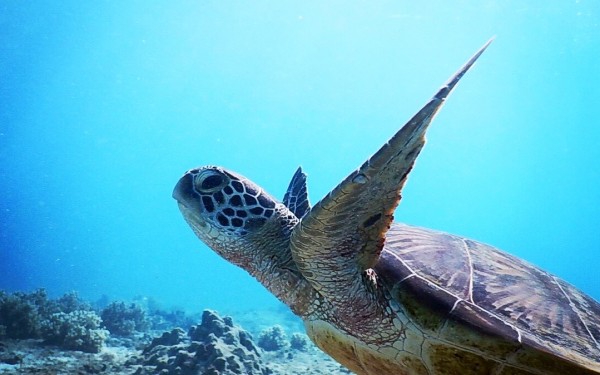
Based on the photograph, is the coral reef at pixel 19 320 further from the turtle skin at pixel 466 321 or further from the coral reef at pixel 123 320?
the turtle skin at pixel 466 321

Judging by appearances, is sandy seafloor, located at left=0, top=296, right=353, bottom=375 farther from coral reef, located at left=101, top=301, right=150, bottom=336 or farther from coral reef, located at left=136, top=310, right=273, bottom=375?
coral reef, located at left=101, top=301, right=150, bottom=336

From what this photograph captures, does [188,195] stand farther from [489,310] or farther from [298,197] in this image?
[489,310]

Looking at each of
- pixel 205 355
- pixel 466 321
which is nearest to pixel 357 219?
pixel 466 321

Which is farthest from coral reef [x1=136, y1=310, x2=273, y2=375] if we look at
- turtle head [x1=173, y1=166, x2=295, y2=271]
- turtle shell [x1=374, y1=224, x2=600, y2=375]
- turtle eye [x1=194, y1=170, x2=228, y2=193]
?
turtle shell [x1=374, y1=224, x2=600, y2=375]

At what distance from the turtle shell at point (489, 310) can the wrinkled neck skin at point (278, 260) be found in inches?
25.8

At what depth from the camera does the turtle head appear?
2809 mm

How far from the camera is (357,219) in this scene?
1.96 m

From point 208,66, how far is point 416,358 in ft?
175

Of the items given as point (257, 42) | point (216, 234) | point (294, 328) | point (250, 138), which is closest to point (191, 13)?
point (257, 42)

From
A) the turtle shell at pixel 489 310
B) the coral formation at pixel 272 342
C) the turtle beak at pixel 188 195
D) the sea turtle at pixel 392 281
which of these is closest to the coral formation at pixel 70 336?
the coral formation at pixel 272 342

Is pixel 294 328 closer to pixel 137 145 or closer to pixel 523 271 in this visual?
pixel 523 271

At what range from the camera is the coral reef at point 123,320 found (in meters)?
9.65

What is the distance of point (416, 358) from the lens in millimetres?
2334

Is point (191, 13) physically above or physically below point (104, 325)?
above
